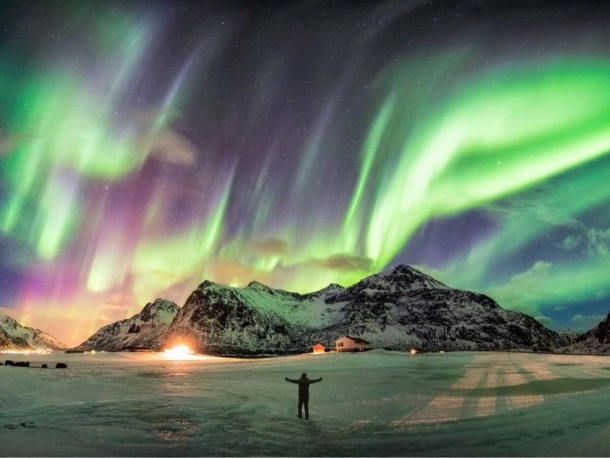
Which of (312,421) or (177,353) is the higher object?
(312,421)

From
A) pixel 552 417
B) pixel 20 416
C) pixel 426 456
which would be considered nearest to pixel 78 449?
pixel 20 416

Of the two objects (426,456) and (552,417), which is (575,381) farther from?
(426,456)

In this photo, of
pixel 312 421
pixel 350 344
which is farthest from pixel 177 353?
pixel 312 421

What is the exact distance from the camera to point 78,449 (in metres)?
14.2

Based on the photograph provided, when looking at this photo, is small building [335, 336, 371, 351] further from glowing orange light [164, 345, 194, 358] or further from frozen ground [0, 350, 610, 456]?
frozen ground [0, 350, 610, 456]

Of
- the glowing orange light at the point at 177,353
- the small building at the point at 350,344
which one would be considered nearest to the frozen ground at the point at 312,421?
the glowing orange light at the point at 177,353

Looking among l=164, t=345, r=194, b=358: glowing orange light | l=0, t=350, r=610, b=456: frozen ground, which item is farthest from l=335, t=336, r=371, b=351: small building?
l=0, t=350, r=610, b=456: frozen ground

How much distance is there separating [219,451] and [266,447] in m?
1.46

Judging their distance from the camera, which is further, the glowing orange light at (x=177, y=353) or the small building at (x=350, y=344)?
the small building at (x=350, y=344)

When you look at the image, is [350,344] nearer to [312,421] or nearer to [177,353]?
[177,353]

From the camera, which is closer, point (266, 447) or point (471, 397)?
point (266, 447)

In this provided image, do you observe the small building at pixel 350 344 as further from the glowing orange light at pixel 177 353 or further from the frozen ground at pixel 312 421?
the frozen ground at pixel 312 421


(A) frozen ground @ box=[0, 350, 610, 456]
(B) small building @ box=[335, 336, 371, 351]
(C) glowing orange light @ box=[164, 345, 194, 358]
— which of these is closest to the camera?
(A) frozen ground @ box=[0, 350, 610, 456]

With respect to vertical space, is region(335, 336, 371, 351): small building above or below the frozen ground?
below
